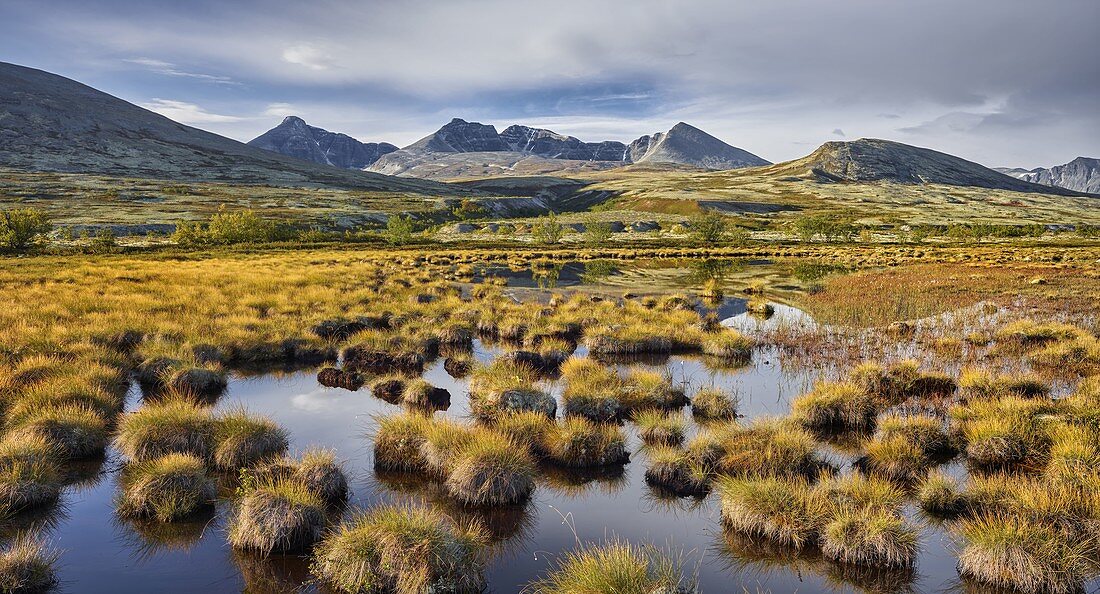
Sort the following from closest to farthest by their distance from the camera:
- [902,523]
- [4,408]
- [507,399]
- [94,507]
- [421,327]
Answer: [902,523]
[94,507]
[4,408]
[507,399]
[421,327]

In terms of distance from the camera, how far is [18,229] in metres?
68.7

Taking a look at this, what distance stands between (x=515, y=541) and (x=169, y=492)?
6.67 m

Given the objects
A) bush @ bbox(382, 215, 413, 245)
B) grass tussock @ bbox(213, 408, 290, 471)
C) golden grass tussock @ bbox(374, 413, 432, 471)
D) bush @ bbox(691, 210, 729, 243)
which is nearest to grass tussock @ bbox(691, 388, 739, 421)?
golden grass tussock @ bbox(374, 413, 432, 471)

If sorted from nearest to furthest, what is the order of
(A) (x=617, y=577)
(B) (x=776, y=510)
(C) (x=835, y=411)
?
(A) (x=617, y=577), (B) (x=776, y=510), (C) (x=835, y=411)

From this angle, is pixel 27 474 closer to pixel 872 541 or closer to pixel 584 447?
pixel 584 447

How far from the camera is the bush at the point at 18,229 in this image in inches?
2625

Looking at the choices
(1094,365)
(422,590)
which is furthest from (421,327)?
(1094,365)

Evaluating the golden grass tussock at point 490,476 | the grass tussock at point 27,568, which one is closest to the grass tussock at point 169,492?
the grass tussock at point 27,568

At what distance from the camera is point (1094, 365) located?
20109 mm

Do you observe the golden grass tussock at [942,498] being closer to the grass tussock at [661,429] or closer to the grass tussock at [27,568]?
the grass tussock at [661,429]

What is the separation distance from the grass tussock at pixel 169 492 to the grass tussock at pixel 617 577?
6709 mm

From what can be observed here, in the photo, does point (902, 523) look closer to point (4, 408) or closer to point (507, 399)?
Answer: point (507, 399)

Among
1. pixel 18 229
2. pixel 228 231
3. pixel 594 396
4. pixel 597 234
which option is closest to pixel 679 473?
pixel 594 396

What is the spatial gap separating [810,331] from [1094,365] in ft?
32.9
